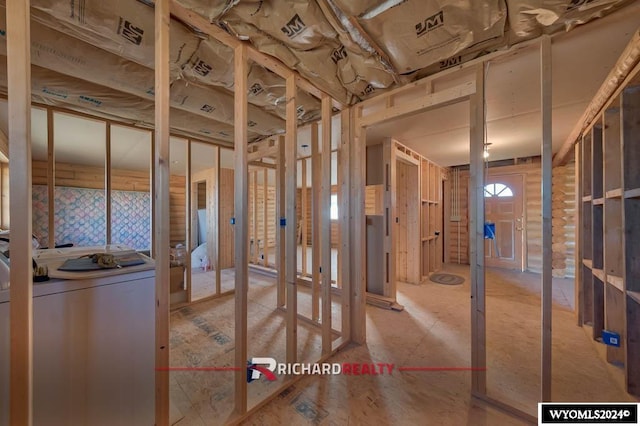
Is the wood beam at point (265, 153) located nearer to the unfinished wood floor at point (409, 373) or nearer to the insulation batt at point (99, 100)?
the insulation batt at point (99, 100)

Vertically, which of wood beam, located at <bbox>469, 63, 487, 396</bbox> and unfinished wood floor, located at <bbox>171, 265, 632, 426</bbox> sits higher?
wood beam, located at <bbox>469, 63, 487, 396</bbox>

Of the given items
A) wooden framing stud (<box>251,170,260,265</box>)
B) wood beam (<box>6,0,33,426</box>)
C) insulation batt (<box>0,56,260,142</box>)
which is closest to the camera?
wood beam (<box>6,0,33,426</box>)

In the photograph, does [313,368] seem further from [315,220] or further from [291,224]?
[315,220]

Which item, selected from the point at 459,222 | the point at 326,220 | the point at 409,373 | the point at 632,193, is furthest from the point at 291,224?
the point at 459,222

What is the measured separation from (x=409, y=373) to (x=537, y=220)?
4.99 m

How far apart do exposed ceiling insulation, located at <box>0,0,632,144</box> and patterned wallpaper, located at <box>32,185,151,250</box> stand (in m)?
3.81

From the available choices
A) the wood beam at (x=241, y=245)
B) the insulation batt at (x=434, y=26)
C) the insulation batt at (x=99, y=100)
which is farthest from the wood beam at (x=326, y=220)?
the insulation batt at (x=99, y=100)

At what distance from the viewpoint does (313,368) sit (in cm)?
199

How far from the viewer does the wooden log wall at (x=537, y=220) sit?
4559 mm

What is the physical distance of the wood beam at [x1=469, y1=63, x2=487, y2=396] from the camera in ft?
5.40

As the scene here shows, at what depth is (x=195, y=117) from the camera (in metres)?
2.93

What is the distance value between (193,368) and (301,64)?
2.57 m

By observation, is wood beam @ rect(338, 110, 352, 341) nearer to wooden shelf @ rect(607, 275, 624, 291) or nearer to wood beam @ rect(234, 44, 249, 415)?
wood beam @ rect(234, 44, 249, 415)

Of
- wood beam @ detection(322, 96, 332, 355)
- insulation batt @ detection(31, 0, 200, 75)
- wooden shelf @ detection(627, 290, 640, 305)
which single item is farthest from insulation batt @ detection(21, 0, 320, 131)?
wooden shelf @ detection(627, 290, 640, 305)
